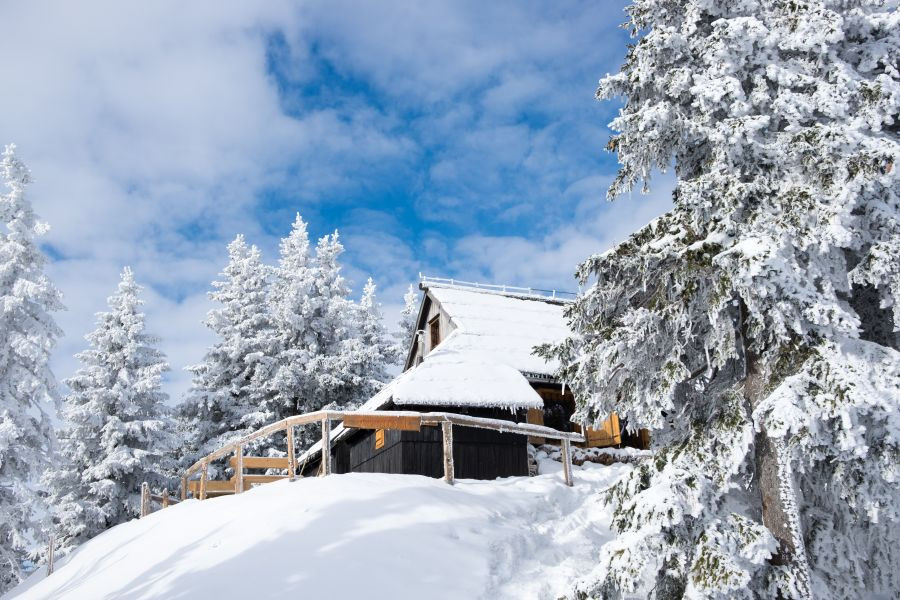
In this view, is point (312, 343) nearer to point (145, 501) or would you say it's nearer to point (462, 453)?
point (145, 501)

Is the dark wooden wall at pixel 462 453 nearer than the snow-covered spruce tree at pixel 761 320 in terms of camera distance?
No

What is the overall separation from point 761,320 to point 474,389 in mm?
11597

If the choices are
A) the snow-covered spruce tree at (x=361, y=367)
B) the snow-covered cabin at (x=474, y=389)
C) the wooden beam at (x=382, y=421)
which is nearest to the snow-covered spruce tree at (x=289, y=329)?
the snow-covered spruce tree at (x=361, y=367)

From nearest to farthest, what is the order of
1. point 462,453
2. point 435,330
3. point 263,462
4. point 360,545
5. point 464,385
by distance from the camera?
point 360,545 < point 263,462 < point 462,453 < point 464,385 < point 435,330

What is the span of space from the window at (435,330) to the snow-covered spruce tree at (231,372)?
8.14 metres

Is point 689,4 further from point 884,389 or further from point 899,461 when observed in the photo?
point 899,461

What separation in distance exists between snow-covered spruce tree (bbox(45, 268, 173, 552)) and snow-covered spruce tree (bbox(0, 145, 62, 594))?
12.7 feet

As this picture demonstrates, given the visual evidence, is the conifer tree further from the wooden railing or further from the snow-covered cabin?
the wooden railing

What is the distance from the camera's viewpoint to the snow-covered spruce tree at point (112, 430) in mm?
25875

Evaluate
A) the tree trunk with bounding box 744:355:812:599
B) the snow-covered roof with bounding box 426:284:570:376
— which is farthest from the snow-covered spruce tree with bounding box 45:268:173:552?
the tree trunk with bounding box 744:355:812:599

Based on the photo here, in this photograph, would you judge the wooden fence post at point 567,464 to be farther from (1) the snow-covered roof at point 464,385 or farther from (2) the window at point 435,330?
(2) the window at point 435,330

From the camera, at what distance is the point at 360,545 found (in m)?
10.2

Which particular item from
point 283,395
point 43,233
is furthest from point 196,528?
point 283,395

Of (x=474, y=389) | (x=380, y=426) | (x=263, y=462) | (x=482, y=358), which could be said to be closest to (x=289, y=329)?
(x=482, y=358)
